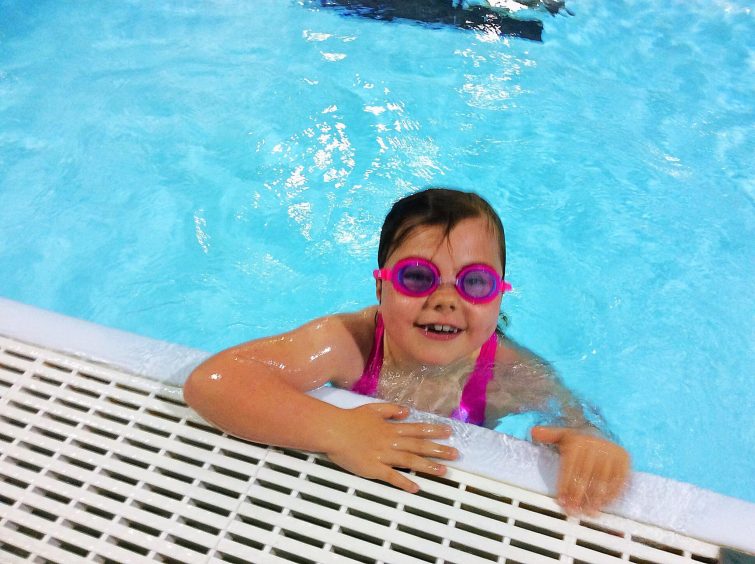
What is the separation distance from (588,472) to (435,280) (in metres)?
0.68

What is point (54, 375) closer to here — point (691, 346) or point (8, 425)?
point (8, 425)

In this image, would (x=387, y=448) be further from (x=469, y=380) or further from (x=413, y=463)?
(x=469, y=380)

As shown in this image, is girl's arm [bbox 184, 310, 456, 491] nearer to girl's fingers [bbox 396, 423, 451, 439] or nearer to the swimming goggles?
girl's fingers [bbox 396, 423, 451, 439]

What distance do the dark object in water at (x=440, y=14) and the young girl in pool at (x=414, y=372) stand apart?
3.16 metres

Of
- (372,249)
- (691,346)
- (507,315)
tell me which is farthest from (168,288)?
(691,346)

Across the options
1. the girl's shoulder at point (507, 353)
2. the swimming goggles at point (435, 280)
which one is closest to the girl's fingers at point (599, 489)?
the swimming goggles at point (435, 280)

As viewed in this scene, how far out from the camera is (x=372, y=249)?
3.60m

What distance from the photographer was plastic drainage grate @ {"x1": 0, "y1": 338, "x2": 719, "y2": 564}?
128cm

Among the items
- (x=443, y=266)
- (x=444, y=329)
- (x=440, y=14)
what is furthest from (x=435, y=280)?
(x=440, y=14)

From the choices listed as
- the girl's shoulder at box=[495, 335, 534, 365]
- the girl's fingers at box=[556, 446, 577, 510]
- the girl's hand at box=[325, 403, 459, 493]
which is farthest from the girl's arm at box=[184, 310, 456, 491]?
the girl's shoulder at box=[495, 335, 534, 365]

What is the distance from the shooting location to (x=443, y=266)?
185 cm

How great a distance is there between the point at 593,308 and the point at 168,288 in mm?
2303

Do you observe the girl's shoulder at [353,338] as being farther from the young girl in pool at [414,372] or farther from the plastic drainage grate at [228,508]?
the plastic drainage grate at [228,508]

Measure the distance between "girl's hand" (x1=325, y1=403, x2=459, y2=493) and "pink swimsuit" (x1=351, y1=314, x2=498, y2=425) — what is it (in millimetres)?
821
